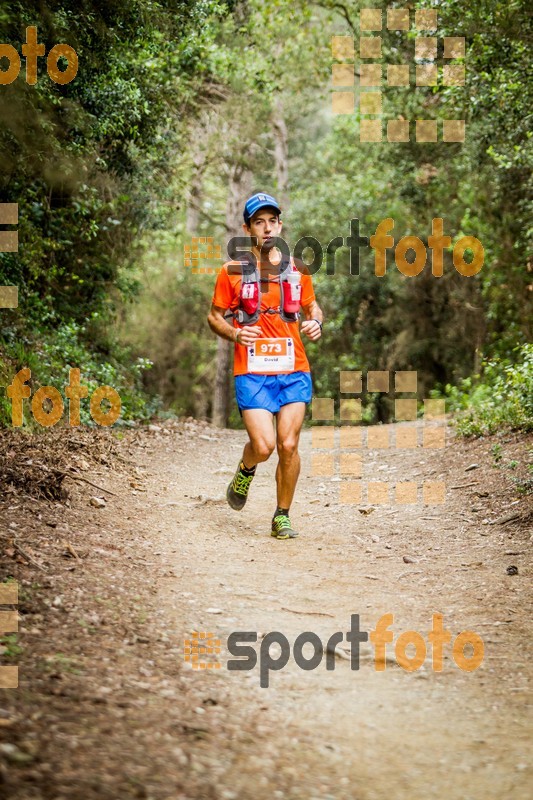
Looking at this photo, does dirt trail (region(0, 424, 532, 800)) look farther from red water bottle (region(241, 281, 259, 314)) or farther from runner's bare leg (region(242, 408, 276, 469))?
red water bottle (region(241, 281, 259, 314))

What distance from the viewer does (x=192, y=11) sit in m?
11.0

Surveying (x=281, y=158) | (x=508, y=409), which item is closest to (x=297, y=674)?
(x=508, y=409)

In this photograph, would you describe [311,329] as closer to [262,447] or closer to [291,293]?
[291,293]

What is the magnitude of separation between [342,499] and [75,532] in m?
3.52

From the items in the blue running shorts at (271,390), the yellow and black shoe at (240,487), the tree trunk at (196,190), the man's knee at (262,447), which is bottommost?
the yellow and black shoe at (240,487)

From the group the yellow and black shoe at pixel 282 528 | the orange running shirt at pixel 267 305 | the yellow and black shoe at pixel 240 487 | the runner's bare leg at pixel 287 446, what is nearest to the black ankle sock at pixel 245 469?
the yellow and black shoe at pixel 240 487

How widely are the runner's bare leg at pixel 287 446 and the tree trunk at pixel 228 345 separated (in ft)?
52.0

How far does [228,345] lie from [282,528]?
17.1 meters

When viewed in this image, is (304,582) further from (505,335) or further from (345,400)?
(345,400)

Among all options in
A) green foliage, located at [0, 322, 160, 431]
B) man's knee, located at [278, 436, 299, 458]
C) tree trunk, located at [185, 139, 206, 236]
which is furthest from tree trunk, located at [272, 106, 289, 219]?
man's knee, located at [278, 436, 299, 458]

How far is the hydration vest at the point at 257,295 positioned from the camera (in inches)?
253

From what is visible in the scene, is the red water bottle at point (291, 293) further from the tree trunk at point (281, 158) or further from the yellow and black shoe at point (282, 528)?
the tree trunk at point (281, 158)

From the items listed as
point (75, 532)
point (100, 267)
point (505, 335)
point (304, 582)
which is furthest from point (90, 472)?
point (505, 335)

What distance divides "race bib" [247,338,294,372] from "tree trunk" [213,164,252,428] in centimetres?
1599
